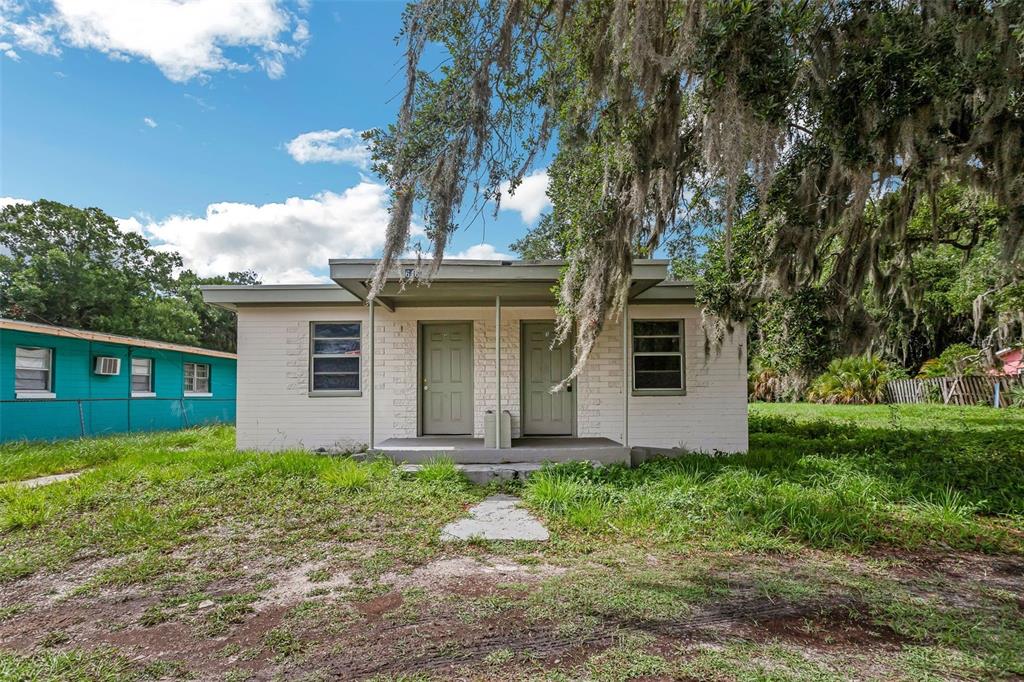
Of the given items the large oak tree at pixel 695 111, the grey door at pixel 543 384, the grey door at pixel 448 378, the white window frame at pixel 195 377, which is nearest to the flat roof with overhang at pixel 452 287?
the grey door at pixel 448 378

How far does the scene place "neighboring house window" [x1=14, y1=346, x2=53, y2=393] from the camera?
32.4ft

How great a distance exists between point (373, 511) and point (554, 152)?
4.19 m

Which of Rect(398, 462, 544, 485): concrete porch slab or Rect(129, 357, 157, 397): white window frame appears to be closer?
Rect(398, 462, 544, 485): concrete porch slab

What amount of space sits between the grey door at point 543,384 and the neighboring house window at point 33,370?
967cm

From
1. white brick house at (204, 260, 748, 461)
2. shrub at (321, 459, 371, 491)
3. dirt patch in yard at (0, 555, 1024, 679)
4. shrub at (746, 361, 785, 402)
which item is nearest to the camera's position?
dirt patch in yard at (0, 555, 1024, 679)

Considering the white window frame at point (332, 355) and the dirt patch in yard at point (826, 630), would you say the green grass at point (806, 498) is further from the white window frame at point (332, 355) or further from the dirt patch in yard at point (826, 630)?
the white window frame at point (332, 355)

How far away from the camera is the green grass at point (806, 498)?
4.21 meters

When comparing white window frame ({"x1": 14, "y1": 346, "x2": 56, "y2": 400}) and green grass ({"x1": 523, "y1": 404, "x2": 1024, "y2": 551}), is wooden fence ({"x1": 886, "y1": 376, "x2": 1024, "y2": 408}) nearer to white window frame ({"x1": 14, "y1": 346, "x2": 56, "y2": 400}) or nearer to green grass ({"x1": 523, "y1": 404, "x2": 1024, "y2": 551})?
green grass ({"x1": 523, "y1": 404, "x2": 1024, "y2": 551})

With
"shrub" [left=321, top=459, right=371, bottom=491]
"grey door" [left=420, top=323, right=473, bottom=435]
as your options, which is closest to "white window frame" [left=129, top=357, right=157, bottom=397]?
"grey door" [left=420, top=323, right=473, bottom=435]

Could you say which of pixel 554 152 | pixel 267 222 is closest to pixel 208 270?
pixel 267 222

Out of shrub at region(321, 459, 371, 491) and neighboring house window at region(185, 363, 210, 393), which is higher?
neighboring house window at region(185, 363, 210, 393)

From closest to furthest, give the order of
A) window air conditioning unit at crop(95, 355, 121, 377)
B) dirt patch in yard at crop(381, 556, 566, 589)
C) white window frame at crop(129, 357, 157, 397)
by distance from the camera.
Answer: dirt patch in yard at crop(381, 556, 566, 589) < window air conditioning unit at crop(95, 355, 121, 377) < white window frame at crop(129, 357, 157, 397)

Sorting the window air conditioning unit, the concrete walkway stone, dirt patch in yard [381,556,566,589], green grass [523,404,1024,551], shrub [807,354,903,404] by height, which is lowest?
the concrete walkway stone

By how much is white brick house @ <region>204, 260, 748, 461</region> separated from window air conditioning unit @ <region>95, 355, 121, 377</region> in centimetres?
575
